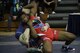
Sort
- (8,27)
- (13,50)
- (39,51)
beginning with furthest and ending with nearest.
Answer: (8,27) < (13,50) < (39,51)

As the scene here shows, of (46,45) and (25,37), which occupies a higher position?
(25,37)

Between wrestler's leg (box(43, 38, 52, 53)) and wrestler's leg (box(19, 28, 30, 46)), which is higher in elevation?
wrestler's leg (box(19, 28, 30, 46))

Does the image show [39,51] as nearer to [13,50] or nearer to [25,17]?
[25,17]

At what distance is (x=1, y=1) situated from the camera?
490 inches

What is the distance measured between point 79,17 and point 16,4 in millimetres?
5037

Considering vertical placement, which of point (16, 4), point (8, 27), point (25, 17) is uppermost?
point (25, 17)

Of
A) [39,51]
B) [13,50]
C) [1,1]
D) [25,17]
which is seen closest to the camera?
[25,17]

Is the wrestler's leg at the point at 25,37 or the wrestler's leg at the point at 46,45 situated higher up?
the wrestler's leg at the point at 25,37

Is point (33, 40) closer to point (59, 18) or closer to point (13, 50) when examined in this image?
point (13, 50)

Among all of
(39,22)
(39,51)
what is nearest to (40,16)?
(39,22)

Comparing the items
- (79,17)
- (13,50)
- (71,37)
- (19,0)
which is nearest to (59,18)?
(19,0)

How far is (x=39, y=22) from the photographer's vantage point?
5078 mm

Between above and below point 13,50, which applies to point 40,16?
above

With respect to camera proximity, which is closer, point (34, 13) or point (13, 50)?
point (34, 13)
